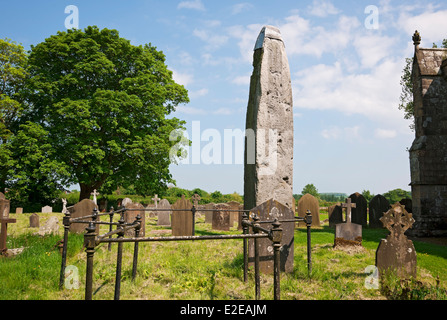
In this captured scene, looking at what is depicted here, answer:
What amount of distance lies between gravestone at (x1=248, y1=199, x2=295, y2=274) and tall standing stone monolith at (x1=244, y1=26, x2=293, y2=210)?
0.47 metres

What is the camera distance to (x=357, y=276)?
5730 mm

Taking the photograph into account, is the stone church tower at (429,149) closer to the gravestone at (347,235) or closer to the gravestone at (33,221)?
the gravestone at (347,235)

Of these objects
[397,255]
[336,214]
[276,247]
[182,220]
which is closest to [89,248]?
[276,247]

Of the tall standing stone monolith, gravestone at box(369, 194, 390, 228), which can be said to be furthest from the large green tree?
gravestone at box(369, 194, 390, 228)

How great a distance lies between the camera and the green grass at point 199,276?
4.65 metres

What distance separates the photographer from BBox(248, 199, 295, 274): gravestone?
5725 mm

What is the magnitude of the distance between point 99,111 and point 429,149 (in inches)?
666

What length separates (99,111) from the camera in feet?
54.1

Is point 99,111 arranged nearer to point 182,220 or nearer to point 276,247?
point 182,220

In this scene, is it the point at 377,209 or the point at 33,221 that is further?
the point at 377,209

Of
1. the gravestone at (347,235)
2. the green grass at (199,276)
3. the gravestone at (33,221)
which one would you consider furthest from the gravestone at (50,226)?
the gravestone at (347,235)

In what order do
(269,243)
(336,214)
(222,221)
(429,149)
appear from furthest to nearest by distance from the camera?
1. (336,214)
2. (222,221)
3. (429,149)
4. (269,243)
